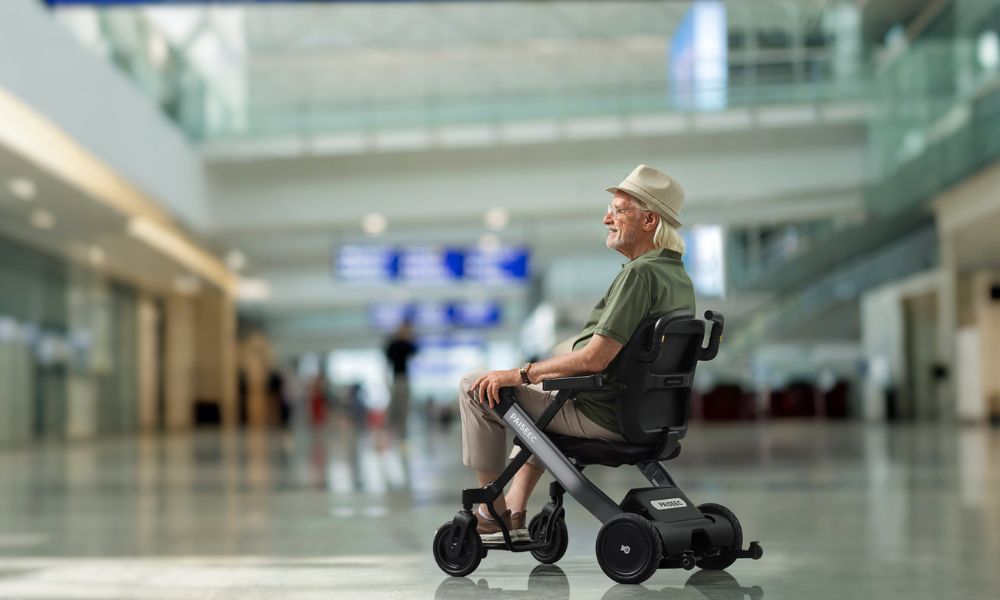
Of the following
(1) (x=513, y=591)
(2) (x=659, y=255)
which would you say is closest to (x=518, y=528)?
(1) (x=513, y=591)

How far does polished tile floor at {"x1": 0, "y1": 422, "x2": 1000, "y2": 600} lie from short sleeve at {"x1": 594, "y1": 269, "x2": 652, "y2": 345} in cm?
84

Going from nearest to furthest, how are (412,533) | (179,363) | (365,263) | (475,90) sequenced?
(412,533), (475,90), (365,263), (179,363)

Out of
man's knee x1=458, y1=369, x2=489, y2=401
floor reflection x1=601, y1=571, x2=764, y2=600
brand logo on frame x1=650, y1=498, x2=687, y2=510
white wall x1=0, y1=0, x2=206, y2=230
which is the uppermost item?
white wall x1=0, y1=0, x2=206, y2=230

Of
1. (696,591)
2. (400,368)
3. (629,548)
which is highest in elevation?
(400,368)

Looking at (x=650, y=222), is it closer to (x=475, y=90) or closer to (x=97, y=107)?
(x=97, y=107)

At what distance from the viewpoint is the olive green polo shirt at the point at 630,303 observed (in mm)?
3812

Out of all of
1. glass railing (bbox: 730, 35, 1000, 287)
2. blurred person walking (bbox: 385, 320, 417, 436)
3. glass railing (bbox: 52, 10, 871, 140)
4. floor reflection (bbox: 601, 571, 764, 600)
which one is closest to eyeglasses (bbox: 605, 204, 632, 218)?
floor reflection (bbox: 601, 571, 764, 600)

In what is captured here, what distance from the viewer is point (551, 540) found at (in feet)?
14.6

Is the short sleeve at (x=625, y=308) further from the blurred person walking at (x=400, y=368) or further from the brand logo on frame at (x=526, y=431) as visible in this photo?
the blurred person walking at (x=400, y=368)

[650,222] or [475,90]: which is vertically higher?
[475,90]

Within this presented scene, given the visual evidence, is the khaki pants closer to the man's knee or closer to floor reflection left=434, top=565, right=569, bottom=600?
the man's knee

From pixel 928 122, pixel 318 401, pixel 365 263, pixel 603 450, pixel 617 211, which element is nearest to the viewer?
pixel 603 450

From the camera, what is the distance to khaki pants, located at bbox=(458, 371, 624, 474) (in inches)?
158

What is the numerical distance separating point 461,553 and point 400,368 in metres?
13.5
